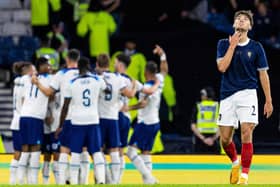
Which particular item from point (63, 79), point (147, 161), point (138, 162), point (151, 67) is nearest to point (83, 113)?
point (63, 79)

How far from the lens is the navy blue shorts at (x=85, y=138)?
16.2 m

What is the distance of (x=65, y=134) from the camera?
16.6m

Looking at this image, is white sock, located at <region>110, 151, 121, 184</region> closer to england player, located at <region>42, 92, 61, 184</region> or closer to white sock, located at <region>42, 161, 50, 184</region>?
england player, located at <region>42, 92, 61, 184</region>

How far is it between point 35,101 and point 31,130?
0.42m

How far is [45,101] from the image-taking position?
17.1 metres

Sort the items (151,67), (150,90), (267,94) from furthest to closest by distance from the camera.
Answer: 1. (151,67)
2. (150,90)
3. (267,94)

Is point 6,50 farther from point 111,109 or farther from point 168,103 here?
point 111,109

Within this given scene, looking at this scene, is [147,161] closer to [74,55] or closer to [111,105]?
[111,105]

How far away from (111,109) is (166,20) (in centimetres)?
953

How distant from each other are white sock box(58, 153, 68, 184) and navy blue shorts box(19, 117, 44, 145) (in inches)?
25.6

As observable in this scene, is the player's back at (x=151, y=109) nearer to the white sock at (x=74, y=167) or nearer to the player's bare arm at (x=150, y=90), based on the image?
the player's bare arm at (x=150, y=90)

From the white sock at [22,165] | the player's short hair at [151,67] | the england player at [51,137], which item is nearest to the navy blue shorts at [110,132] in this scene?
the england player at [51,137]

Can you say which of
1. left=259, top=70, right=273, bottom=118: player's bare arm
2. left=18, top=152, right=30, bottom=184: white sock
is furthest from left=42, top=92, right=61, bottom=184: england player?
left=259, top=70, right=273, bottom=118: player's bare arm

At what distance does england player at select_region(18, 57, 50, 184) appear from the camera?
17047 mm
